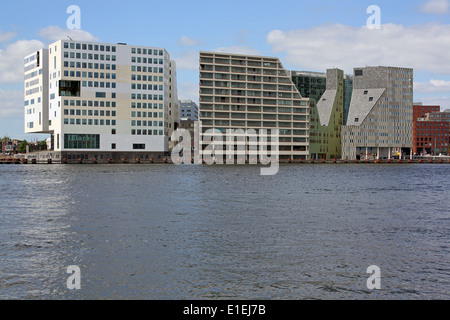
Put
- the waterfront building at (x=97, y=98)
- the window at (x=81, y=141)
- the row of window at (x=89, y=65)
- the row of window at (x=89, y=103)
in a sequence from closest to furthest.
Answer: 1. the row of window at (x=89, y=65)
2. the waterfront building at (x=97, y=98)
3. the row of window at (x=89, y=103)
4. the window at (x=81, y=141)

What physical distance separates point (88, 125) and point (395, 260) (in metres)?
180

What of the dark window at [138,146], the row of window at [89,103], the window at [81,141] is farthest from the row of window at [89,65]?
the dark window at [138,146]

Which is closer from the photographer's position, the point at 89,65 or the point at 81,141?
the point at 89,65

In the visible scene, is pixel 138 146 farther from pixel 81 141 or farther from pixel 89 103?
pixel 89 103

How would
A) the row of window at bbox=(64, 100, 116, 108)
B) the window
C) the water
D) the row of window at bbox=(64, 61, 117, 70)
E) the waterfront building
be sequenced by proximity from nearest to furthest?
the water → the row of window at bbox=(64, 61, 117, 70) → the waterfront building → the row of window at bbox=(64, 100, 116, 108) → the window

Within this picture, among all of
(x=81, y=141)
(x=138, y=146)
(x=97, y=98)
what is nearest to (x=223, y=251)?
(x=81, y=141)

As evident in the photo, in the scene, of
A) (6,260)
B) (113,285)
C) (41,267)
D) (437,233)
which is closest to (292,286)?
(113,285)

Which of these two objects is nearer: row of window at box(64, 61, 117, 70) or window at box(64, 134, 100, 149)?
row of window at box(64, 61, 117, 70)

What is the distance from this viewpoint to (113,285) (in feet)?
68.2

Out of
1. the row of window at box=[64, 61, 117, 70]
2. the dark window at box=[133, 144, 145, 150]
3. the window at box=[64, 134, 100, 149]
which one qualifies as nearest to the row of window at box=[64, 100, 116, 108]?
the window at box=[64, 134, 100, 149]

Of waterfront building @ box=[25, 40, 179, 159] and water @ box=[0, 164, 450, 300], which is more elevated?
waterfront building @ box=[25, 40, 179, 159]

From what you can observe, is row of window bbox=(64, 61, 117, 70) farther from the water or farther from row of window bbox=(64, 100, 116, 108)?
the water

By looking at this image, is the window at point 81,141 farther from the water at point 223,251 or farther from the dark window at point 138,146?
the water at point 223,251
